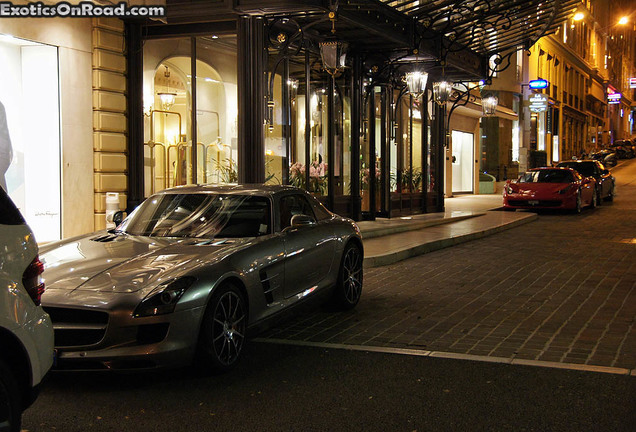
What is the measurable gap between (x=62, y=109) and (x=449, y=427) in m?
10.4

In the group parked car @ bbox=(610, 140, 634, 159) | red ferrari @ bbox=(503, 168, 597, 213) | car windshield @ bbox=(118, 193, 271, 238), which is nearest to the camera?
car windshield @ bbox=(118, 193, 271, 238)

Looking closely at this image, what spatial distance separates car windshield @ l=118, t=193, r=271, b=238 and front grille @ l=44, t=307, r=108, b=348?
1598 millimetres

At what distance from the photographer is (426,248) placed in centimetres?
1344

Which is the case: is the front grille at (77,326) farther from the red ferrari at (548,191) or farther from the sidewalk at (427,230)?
the red ferrari at (548,191)

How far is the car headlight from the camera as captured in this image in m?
5.04

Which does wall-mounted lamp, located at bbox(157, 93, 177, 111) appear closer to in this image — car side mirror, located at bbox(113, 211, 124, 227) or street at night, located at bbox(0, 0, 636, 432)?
street at night, located at bbox(0, 0, 636, 432)

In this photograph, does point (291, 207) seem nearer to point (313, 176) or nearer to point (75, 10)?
point (75, 10)

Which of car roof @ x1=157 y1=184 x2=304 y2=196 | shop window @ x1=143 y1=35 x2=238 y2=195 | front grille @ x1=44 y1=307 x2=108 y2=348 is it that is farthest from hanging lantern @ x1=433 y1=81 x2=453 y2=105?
front grille @ x1=44 y1=307 x2=108 y2=348

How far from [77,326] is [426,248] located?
918 cm

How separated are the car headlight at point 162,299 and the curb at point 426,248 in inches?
A: 253

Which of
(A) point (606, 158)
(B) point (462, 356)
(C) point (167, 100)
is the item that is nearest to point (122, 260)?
(B) point (462, 356)

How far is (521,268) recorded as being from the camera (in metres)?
11.3

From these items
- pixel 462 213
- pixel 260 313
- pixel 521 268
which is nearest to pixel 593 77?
pixel 462 213

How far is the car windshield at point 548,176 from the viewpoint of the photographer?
74.6ft
